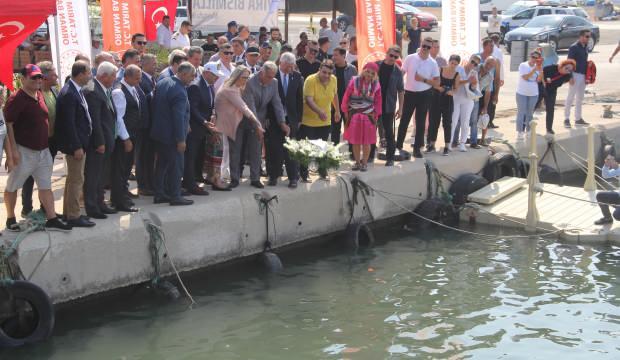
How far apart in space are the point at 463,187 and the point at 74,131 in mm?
6738

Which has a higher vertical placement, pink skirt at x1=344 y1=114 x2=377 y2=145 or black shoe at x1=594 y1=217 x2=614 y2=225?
pink skirt at x1=344 y1=114 x2=377 y2=145

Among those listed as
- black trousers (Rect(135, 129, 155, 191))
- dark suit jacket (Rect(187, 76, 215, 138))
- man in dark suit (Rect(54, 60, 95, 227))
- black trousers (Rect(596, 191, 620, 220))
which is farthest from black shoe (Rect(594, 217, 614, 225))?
man in dark suit (Rect(54, 60, 95, 227))

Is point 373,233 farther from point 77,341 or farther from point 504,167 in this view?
point 77,341

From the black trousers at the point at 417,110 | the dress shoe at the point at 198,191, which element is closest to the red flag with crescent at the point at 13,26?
the dress shoe at the point at 198,191

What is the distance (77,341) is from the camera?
866cm

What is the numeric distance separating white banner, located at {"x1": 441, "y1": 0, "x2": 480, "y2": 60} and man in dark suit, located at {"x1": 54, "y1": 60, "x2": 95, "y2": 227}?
728cm

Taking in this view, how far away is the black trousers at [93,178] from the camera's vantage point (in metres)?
9.39

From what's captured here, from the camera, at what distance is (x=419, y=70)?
535 inches

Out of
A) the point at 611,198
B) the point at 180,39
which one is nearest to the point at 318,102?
the point at 611,198

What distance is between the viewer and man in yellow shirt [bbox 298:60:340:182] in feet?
39.2

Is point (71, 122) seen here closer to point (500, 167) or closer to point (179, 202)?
point (179, 202)

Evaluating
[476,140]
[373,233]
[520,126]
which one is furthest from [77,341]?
[520,126]

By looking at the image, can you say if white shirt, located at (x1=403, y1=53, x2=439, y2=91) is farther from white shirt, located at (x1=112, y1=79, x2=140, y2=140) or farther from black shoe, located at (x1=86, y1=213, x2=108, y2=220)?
black shoe, located at (x1=86, y1=213, x2=108, y2=220)

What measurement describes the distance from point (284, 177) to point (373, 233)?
5.23 ft
